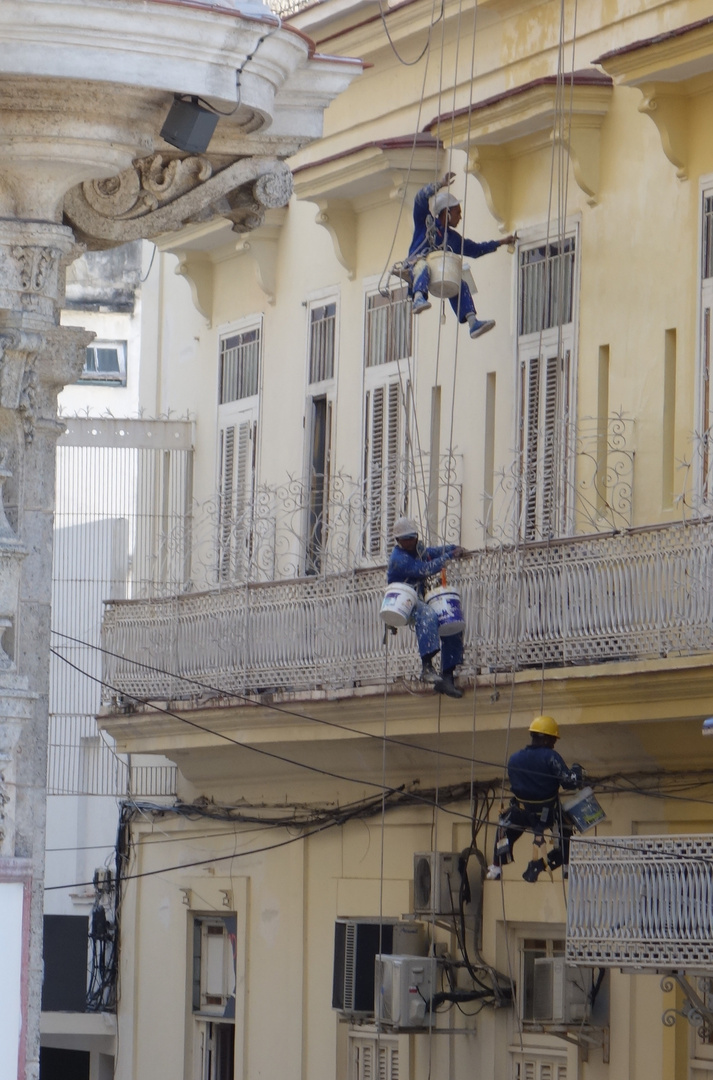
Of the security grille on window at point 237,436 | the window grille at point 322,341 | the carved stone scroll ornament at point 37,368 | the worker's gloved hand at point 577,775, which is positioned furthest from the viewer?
the security grille on window at point 237,436

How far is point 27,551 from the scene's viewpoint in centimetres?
1023

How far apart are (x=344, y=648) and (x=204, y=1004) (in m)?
4.62

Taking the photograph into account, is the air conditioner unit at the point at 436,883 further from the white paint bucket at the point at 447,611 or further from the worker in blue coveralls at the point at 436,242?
the worker in blue coveralls at the point at 436,242

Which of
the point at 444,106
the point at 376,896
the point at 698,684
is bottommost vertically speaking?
the point at 376,896

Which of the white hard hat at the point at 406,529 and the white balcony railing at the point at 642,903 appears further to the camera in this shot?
the white hard hat at the point at 406,529

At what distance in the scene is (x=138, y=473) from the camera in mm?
21344

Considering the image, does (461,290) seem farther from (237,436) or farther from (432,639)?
(237,436)

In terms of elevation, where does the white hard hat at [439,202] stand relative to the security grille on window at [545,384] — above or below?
above

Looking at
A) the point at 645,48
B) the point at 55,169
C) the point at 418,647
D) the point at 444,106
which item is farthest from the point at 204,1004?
the point at 55,169

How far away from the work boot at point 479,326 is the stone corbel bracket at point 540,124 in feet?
4.39

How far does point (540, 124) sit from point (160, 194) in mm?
6329

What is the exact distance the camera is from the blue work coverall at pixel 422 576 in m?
15.1

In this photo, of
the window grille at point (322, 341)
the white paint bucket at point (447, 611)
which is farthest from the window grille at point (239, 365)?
the white paint bucket at point (447, 611)

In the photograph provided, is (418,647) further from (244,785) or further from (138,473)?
(138,473)
